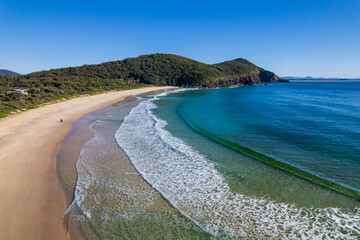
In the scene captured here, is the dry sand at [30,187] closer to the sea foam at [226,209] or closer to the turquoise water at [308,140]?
the sea foam at [226,209]

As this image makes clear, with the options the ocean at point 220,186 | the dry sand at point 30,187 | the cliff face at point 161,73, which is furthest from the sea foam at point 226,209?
the cliff face at point 161,73

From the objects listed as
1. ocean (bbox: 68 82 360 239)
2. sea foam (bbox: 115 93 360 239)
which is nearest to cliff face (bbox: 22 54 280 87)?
ocean (bbox: 68 82 360 239)

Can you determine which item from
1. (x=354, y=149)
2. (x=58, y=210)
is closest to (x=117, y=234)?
(x=58, y=210)

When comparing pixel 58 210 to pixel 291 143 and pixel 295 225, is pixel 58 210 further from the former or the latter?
pixel 291 143

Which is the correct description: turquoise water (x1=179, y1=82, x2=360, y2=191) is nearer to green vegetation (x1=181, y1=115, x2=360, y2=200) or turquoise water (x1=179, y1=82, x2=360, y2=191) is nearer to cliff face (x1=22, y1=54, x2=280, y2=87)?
green vegetation (x1=181, y1=115, x2=360, y2=200)

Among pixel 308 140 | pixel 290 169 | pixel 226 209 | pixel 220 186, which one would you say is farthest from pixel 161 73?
pixel 226 209

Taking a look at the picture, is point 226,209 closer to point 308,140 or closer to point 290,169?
point 290,169
